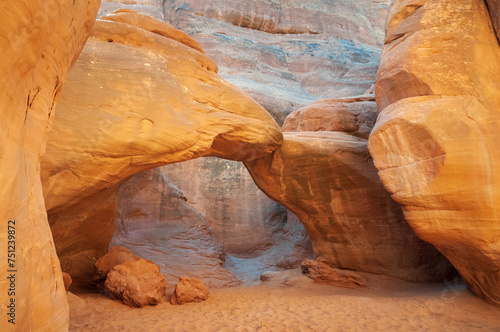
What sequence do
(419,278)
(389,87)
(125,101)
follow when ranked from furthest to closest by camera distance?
(419,278) → (389,87) → (125,101)

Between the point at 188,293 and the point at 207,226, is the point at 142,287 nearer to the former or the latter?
the point at 188,293

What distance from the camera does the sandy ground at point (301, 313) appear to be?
20.0 feet

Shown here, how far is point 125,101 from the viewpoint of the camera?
22.3 ft

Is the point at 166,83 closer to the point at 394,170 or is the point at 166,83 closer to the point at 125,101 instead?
the point at 125,101

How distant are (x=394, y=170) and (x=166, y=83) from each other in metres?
4.95

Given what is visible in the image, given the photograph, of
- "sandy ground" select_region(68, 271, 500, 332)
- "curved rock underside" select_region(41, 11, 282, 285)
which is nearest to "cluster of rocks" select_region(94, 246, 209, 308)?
"sandy ground" select_region(68, 271, 500, 332)

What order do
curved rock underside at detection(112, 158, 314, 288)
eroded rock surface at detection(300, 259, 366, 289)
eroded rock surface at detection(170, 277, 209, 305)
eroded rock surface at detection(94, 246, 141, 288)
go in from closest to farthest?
1. eroded rock surface at detection(170, 277, 209, 305)
2. eroded rock surface at detection(94, 246, 141, 288)
3. eroded rock surface at detection(300, 259, 366, 289)
4. curved rock underside at detection(112, 158, 314, 288)

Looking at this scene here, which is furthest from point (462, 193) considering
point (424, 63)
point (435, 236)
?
point (424, 63)

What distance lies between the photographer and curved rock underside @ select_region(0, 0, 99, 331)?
2.75 meters

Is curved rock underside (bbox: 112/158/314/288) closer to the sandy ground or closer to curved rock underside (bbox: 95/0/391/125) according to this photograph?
the sandy ground

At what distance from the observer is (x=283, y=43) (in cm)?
2273

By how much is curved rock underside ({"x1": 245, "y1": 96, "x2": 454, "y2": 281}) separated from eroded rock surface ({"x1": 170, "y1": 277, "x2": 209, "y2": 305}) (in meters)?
3.71

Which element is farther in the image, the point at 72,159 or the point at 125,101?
the point at 125,101

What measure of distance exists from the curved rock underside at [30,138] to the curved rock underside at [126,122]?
2.08m
